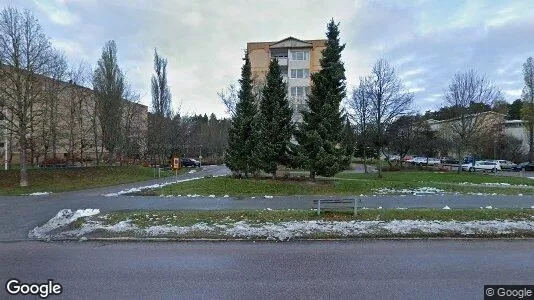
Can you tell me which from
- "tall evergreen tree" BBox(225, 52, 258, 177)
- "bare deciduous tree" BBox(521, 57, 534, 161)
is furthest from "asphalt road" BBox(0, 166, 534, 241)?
"bare deciduous tree" BBox(521, 57, 534, 161)

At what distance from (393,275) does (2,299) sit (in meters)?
6.05

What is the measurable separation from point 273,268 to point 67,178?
2492 centimetres

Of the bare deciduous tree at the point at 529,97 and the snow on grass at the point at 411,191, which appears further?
the bare deciduous tree at the point at 529,97

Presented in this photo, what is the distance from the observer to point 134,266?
6.29m

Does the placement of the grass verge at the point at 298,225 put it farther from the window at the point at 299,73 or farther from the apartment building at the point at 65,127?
the window at the point at 299,73

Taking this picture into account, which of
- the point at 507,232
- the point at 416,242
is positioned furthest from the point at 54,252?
the point at 507,232

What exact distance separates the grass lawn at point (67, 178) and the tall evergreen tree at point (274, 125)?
495 inches

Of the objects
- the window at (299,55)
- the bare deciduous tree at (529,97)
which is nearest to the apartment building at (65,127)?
the window at (299,55)

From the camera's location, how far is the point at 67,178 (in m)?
25.6

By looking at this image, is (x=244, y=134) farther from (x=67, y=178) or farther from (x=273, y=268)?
(x=273, y=268)

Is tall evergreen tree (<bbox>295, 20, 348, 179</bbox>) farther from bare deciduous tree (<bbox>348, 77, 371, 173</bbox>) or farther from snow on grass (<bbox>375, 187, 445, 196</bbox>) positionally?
bare deciduous tree (<bbox>348, 77, 371, 173</bbox>)

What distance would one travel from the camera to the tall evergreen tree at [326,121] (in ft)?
67.2

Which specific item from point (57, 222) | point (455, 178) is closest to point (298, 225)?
point (57, 222)

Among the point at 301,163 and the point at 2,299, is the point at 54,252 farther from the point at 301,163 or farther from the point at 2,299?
the point at 301,163
